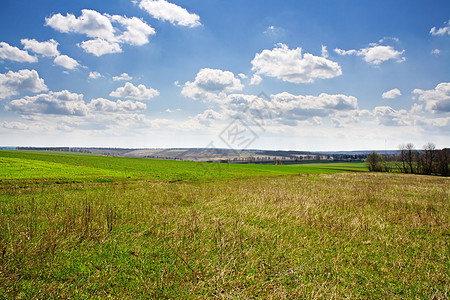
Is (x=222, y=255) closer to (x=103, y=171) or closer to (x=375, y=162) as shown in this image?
(x=103, y=171)

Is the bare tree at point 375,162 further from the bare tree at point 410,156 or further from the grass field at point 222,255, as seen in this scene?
the grass field at point 222,255

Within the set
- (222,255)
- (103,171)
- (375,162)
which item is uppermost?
(375,162)

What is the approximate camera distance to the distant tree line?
69.1 m

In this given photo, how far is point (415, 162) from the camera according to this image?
8194cm

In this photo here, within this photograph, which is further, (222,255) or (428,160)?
(428,160)

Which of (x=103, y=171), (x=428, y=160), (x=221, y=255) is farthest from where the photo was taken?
(x=428, y=160)

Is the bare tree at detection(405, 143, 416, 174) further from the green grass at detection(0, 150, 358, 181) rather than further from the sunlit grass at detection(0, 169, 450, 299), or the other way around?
the sunlit grass at detection(0, 169, 450, 299)

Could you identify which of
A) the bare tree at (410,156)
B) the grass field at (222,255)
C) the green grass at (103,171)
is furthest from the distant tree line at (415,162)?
the grass field at (222,255)

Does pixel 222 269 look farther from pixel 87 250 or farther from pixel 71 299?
pixel 87 250

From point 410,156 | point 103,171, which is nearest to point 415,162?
point 410,156

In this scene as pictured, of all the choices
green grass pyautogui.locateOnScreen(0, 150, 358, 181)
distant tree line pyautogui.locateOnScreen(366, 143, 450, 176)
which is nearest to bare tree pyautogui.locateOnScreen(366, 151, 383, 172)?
distant tree line pyautogui.locateOnScreen(366, 143, 450, 176)

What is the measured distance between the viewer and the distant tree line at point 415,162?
227 feet

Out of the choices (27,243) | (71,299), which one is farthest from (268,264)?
(27,243)

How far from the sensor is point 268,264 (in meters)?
6.25
